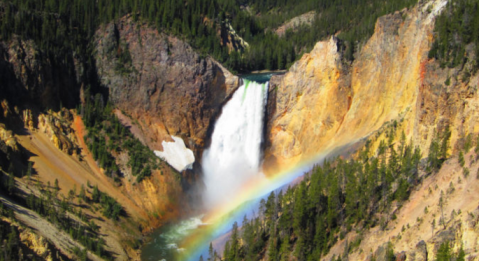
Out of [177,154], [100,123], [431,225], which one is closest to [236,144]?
[177,154]

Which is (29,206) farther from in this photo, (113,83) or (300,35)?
(300,35)

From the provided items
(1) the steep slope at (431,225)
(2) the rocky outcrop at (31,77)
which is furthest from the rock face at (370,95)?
(2) the rocky outcrop at (31,77)

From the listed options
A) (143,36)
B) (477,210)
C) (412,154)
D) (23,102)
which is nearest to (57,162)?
(23,102)

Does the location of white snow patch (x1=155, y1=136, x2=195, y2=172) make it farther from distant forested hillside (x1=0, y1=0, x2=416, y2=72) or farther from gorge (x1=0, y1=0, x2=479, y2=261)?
distant forested hillside (x1=0, y1=0, x2=416, y2=72)

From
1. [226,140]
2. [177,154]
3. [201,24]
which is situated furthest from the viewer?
[201,24]

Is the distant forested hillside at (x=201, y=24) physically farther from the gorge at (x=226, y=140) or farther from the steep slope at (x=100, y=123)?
the steep slope at (x=100, y=123)

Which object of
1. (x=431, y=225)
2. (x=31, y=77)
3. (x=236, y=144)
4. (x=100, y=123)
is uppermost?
(x=31, y=77)

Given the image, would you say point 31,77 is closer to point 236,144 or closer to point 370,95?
point 236,144
